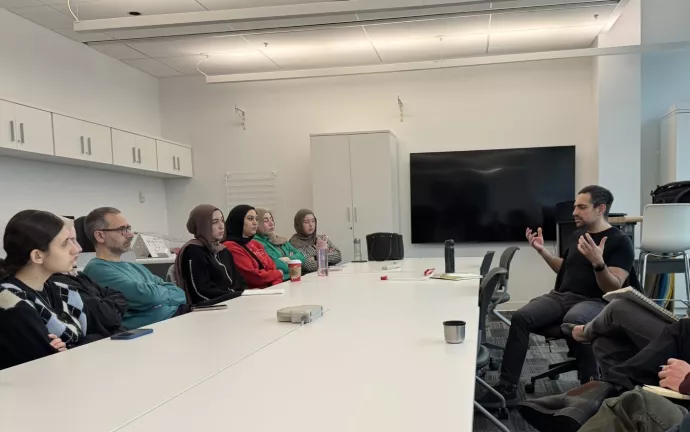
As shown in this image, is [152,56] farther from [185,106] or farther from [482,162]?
[482,162]

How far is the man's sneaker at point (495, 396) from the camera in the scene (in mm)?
2920

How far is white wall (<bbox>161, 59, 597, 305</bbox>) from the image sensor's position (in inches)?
235

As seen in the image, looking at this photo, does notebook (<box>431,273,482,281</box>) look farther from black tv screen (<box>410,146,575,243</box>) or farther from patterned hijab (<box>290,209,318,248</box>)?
black tv screen (<box>410,146,575,243</box>)

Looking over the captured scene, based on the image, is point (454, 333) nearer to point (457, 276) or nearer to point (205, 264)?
point (457, 276)

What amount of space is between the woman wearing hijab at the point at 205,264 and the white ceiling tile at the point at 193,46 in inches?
96.7

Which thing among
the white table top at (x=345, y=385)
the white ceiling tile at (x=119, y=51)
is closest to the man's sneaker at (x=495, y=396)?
the white table top at (x=345, y=385)

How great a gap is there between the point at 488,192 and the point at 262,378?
500 cm

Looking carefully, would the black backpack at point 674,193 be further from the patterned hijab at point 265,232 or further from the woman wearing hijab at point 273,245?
the patterned hijab at point 265,232

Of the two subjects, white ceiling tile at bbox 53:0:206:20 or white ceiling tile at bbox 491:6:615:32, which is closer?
white ceiling tile at bbox 53:0:206:20

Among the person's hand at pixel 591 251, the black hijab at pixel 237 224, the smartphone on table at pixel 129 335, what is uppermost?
the black hijab at pixel 237 224

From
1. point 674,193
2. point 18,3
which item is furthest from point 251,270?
point 674,193

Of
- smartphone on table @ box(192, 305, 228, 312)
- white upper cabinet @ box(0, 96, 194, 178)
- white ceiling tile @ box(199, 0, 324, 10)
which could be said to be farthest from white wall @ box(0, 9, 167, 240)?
smartphone on table @ box(192, 305, 228, 312)

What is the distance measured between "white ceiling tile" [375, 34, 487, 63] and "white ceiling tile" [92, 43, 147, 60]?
2607 millimetres

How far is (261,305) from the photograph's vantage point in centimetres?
267
